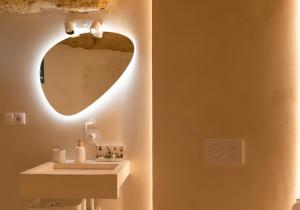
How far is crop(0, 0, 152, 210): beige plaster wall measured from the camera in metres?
2.30

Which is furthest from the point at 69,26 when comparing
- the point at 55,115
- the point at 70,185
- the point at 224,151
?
the point at 224,151

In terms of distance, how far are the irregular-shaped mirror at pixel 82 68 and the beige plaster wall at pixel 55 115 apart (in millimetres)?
60

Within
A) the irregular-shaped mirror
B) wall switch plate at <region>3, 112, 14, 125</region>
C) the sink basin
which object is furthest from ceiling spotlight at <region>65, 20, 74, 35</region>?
the sink basin

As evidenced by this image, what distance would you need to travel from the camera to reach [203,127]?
194 cm

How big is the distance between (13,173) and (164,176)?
4.03ft

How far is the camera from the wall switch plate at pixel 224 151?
1887mm

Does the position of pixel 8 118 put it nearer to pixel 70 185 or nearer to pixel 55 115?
pixel 55 115

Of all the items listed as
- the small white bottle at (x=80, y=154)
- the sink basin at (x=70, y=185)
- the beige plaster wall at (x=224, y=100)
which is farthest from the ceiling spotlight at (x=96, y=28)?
the sink basin at (x=70, y=185)

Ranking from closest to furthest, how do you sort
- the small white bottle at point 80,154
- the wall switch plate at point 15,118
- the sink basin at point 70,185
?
the sink basin at point 70,185 < the small white bottle at point 80,154 < the wall switch plate at point 15,118

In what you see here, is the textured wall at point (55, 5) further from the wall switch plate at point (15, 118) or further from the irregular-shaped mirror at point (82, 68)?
the wall switch plate at point (15, 118)

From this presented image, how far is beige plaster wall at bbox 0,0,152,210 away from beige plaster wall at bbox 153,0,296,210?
0.30m

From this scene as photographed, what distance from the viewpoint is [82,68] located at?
237 centimetres

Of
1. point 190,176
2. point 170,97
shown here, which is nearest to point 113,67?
point 170,97

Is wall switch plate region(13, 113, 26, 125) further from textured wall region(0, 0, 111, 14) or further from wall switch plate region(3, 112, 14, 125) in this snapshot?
textured wall region(0, 0, 111, 14)
